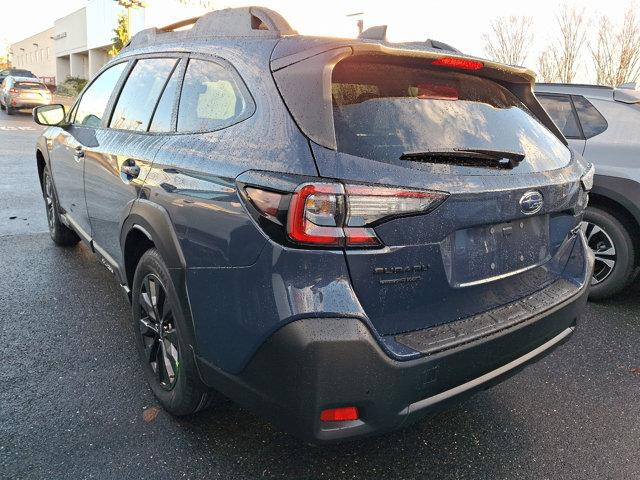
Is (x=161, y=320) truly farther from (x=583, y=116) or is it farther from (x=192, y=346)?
(x=583, y=116)

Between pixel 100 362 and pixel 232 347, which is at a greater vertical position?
pixel 232 347

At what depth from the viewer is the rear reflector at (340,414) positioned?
5.69 ft

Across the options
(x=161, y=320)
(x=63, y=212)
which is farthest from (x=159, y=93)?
(x=63, y=212)

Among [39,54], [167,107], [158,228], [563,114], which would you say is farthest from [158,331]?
[39,54]

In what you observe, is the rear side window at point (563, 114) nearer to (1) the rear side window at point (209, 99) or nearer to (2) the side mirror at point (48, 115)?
(1) the rear side window at point (209, 99)

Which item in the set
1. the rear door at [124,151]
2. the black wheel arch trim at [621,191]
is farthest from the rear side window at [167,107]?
the black wheel arch trim at [621,191]

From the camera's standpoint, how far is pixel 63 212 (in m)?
4.59

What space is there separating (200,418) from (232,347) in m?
0.86

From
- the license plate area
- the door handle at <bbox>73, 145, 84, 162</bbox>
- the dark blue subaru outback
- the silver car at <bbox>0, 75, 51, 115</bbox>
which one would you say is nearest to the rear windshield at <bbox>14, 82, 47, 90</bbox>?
the silver car at <bbox>0, 75, 51, 115</bbox>

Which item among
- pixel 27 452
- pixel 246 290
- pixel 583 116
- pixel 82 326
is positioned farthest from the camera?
pixel 583 116

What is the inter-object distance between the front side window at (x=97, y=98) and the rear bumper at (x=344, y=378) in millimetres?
2439

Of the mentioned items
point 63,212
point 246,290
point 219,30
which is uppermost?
point 219,30

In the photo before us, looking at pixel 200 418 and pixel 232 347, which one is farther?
pixel 200 418

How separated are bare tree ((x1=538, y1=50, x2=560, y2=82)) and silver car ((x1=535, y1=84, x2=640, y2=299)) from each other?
816 inches
